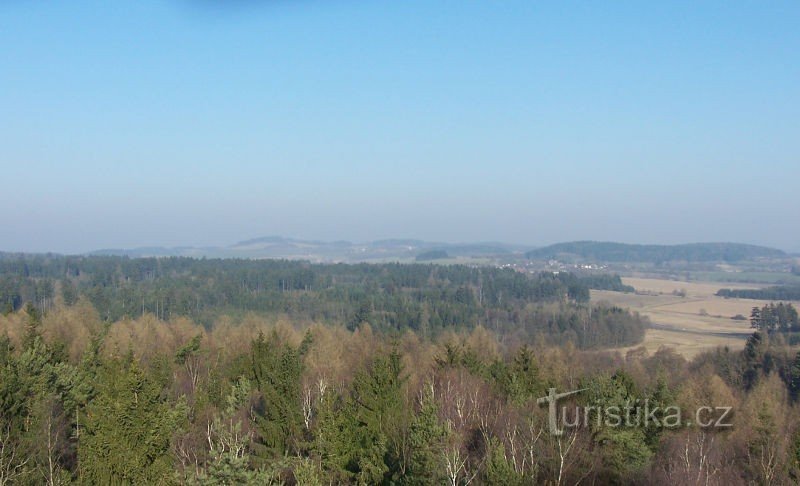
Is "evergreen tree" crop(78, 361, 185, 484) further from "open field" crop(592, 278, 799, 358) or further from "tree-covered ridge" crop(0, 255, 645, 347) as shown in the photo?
"open field" crop(592, 278, 799, 358)

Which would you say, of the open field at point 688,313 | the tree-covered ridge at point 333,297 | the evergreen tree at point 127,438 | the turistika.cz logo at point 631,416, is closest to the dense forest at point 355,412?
the evergreen tree at point 127,438

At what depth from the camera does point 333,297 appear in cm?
9056

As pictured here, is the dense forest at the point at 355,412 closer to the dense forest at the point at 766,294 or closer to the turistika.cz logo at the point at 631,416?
the turistika.cz logo at the point at 631,416

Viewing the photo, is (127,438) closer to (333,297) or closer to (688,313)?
(333,297)

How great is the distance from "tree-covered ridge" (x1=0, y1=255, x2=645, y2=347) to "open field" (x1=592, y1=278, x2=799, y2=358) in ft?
15.4

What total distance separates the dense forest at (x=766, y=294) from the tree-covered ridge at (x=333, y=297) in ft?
80.4

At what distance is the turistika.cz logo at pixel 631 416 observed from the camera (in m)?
21.0

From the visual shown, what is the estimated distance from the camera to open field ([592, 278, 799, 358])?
6688 cm

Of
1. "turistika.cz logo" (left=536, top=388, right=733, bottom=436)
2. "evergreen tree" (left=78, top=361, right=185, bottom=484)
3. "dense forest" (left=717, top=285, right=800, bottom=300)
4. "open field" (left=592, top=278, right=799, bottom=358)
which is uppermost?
"evergreen tree" (left=78, top=361, right=185, bottom=484)

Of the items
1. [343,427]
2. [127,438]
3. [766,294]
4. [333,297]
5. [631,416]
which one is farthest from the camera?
[766,294]

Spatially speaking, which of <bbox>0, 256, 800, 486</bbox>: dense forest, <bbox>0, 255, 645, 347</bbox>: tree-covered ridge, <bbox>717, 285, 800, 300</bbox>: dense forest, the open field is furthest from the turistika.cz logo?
<bbox>717, 285, 800, 300</bbox>: dense forest

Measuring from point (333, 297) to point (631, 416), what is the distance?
6937cm

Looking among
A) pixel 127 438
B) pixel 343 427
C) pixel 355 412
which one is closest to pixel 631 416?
A: pixel 355 412

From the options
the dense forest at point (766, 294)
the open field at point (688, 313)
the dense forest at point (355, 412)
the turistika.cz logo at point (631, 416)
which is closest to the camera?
the dense forest at point (355, 412)
